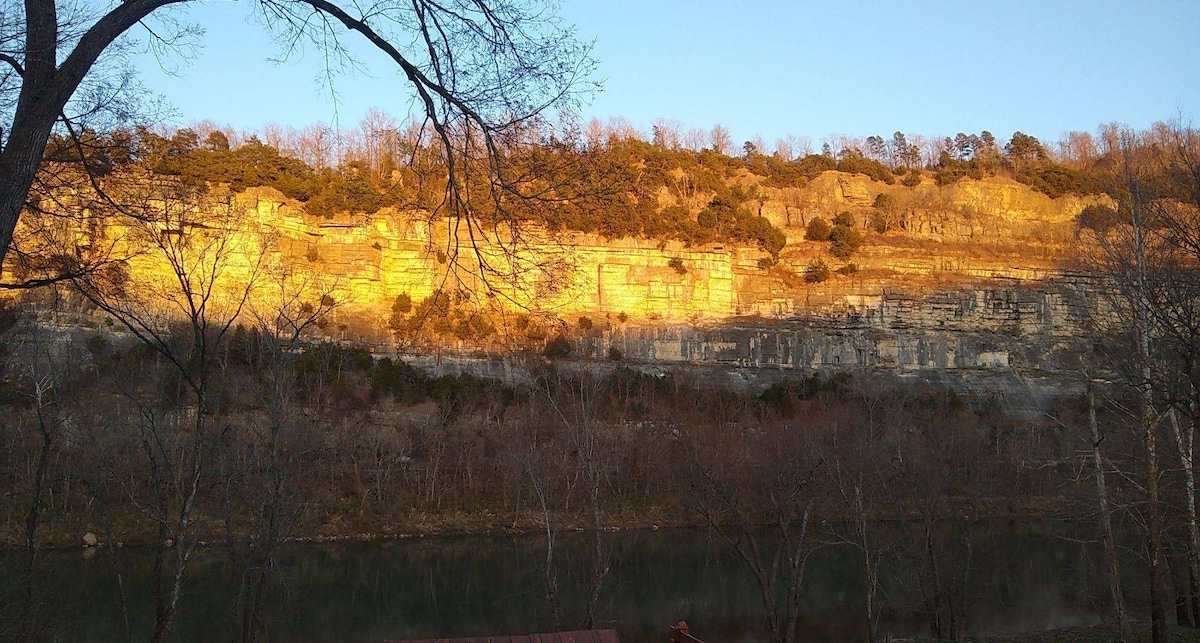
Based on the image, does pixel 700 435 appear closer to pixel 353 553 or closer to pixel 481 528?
pixel 481 528

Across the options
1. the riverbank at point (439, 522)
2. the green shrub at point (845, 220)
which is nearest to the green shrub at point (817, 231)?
the green shrub at point (845, 220)

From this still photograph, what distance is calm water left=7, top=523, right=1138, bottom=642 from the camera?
17.4 metres

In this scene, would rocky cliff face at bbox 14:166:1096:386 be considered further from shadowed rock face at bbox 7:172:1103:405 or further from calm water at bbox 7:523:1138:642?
calm water at bbox 7:523:1138:642

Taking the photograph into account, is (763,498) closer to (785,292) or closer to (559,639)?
(559,639)

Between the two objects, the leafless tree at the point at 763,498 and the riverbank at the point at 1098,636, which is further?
the leafless tree at the point at 763,498

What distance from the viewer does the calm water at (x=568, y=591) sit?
684 inches

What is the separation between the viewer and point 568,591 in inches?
806

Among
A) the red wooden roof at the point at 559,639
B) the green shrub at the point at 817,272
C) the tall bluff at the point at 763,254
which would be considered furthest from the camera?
the green shrub at the point at 817,272

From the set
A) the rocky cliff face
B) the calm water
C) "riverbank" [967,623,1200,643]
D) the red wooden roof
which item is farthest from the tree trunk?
the rocky cliff face

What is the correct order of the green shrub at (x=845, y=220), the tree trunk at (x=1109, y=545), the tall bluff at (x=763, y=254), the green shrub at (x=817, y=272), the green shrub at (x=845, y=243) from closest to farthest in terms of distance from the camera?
the tree trunk at (x=1109, y=545) → the tall bluff at (x=763, y=254) → the green shrub at (x=817, y=272) → the green shrub at (x=845, y=243) → the green shrub at (x=845, y=220)

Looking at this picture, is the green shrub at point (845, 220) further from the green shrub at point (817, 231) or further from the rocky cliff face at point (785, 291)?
the rocky cliff face at point (785, 291)

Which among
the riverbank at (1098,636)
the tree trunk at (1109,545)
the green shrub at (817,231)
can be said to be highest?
the green shrub at (817,231)

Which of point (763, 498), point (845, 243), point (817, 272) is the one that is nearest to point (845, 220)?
point (845, 243)

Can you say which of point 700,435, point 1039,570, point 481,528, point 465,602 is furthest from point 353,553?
point 1039,570
